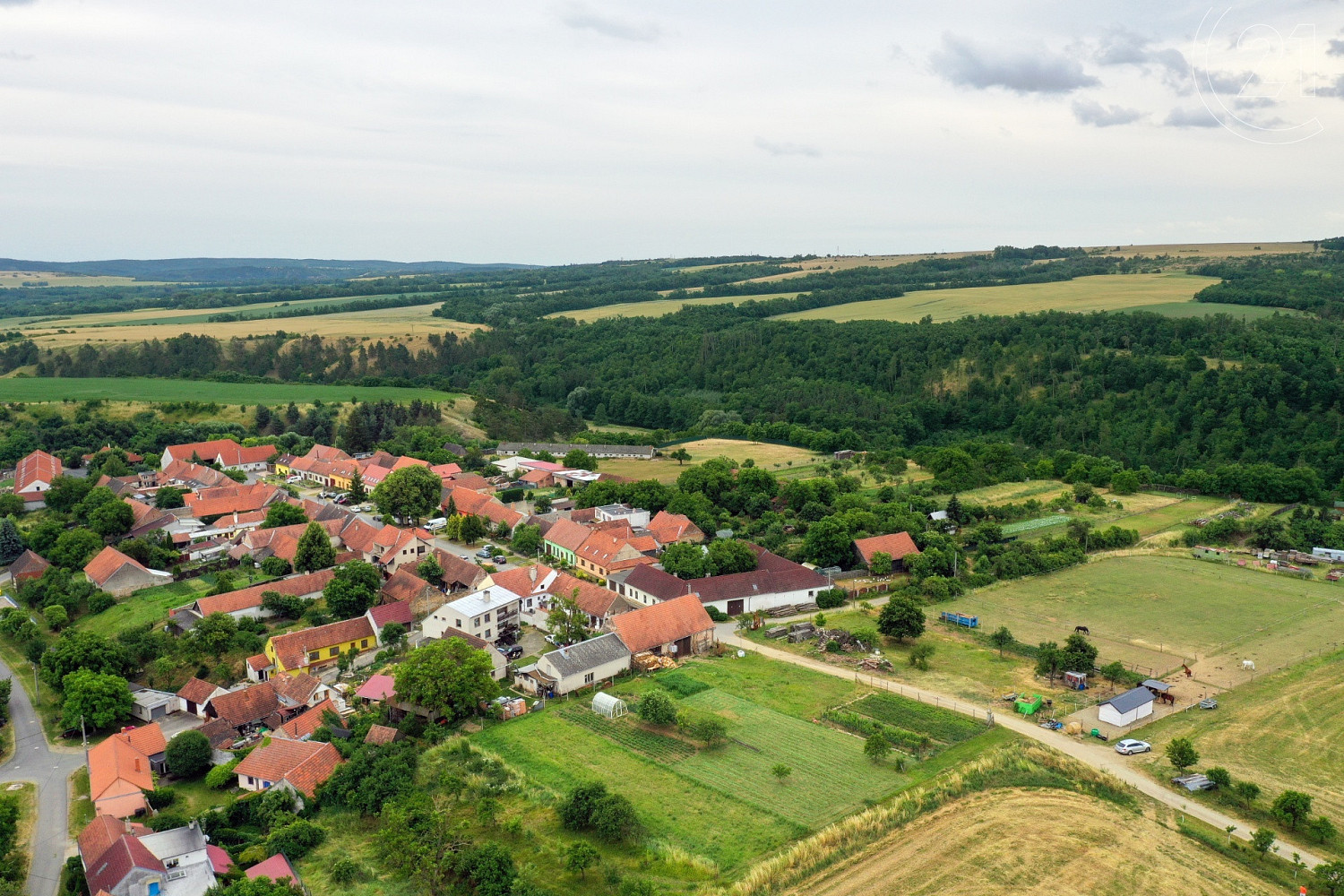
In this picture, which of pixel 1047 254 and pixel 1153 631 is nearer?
pixel 1153 631

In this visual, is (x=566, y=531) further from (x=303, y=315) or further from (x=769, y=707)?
(x=303, y=315)

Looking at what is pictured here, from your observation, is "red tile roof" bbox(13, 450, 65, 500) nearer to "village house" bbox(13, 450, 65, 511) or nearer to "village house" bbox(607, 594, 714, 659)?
"village house" bbox(13, 450, 65, 511)

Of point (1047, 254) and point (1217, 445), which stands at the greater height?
point (1047, 254)

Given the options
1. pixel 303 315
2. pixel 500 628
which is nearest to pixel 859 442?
pixel 500 628

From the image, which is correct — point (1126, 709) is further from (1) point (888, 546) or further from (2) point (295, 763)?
(2) point (295, 763)

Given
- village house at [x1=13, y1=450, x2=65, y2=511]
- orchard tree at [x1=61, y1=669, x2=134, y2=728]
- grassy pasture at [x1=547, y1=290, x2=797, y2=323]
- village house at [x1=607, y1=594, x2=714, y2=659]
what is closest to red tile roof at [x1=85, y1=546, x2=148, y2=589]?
orchard tree at [x1=61, y1=669, x2=134, y2=728]

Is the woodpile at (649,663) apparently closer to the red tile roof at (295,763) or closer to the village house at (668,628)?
the village house at (668,628)
